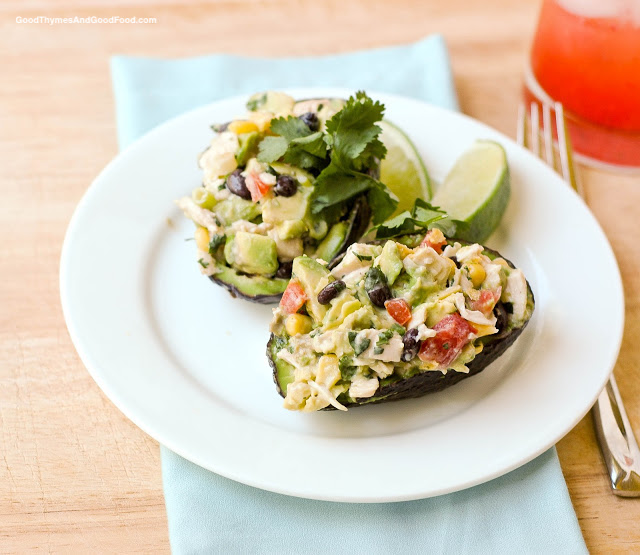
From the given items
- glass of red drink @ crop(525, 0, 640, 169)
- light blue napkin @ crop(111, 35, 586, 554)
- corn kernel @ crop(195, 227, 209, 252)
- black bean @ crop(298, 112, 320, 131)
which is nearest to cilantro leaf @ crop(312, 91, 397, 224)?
black bean @ crop(298, 112, 320, 131)

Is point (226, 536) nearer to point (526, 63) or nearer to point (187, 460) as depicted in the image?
point (187, 460)

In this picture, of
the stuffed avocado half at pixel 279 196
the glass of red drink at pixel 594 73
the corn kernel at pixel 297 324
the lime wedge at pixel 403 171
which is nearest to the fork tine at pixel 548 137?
the glass of red drink at pixel 594 73

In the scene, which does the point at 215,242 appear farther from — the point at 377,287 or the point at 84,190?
the point at 84,190

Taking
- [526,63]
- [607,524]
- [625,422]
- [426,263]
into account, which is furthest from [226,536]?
[526,63]

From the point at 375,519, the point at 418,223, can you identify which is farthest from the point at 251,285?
the point at 375,519

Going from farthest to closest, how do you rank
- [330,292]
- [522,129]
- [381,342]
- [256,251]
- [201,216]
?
1. [522,129]
2. [201,216]
3. [256,251]
4. [330,292]
5. [381,342]

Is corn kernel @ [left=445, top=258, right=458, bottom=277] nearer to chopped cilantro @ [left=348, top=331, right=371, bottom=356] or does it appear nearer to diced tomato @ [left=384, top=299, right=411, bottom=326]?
diced tomato @ [left=384, top=299, right=411, bottom=326]
